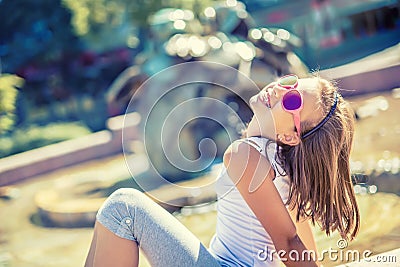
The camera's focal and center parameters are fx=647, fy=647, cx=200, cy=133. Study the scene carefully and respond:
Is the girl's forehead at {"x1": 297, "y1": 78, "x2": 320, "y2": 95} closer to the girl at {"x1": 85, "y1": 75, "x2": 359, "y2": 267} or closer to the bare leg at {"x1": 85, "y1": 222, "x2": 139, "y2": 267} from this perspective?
the girl at {"x1": 85, "y1": 75, "x2": 359, "y2": 267}

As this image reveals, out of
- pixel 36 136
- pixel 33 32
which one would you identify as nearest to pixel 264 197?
pixel 36 136

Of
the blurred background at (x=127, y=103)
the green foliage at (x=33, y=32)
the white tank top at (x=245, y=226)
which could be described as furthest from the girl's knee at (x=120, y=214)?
the green foliage at (x=33, y=32)

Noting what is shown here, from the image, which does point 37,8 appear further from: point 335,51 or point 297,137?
point 297,137

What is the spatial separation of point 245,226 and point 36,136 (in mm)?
6688

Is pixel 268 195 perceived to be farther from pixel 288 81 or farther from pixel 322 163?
pixel 288 81

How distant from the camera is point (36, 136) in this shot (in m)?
8.30

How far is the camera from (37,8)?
11570mm

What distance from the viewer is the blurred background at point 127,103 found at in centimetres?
465

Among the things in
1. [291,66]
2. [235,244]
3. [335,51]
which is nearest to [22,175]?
[291,66]

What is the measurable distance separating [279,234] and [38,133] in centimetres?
695

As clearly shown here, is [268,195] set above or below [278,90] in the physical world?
below

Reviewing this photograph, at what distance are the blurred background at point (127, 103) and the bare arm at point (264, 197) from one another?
0.73 m

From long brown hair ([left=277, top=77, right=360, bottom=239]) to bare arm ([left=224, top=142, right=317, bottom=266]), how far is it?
91 mm

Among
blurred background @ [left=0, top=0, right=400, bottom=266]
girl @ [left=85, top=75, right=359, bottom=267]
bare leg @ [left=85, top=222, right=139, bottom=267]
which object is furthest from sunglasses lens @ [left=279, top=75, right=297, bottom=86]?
blurred background @ [left=0, top=0, right=400, bottom=266]
